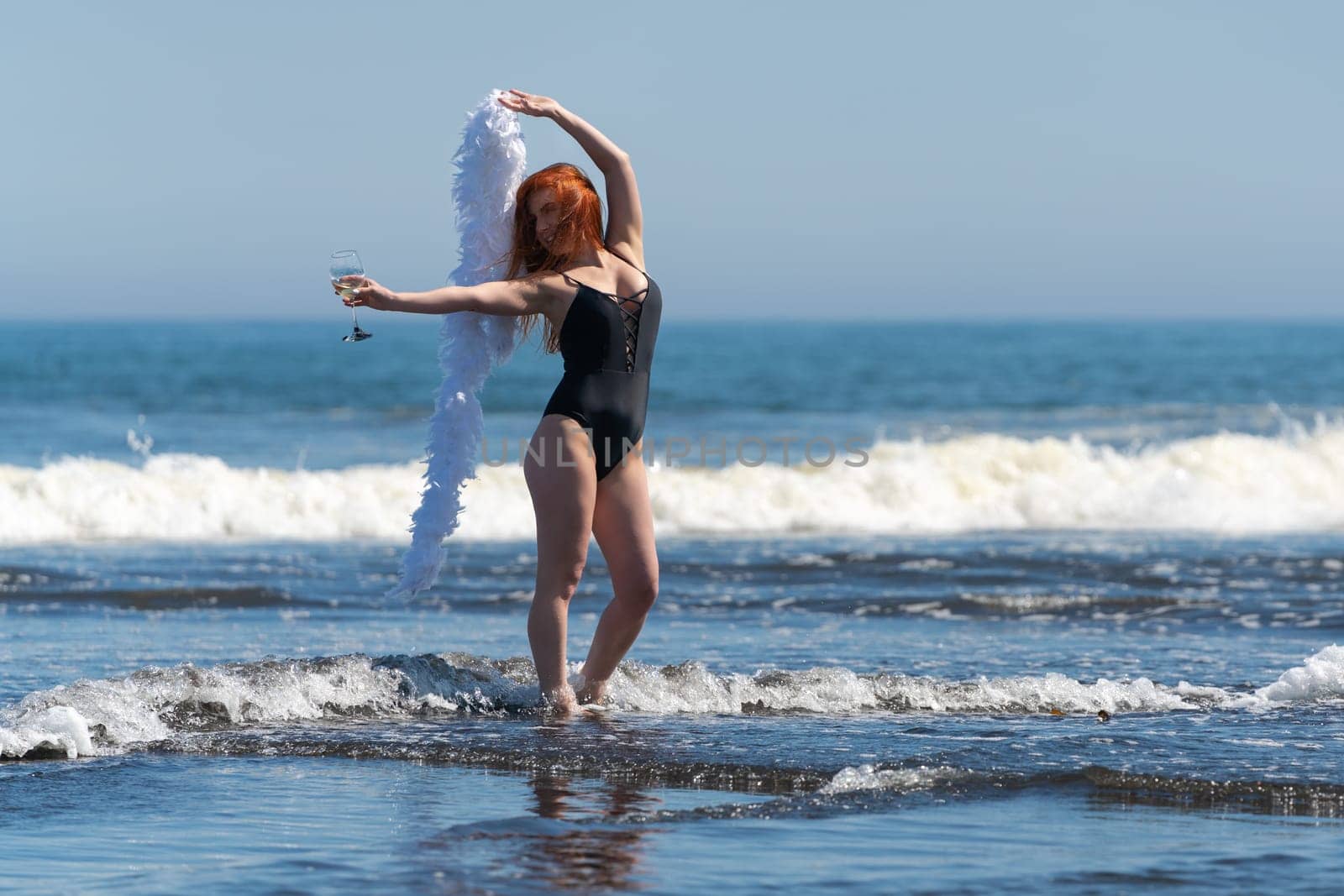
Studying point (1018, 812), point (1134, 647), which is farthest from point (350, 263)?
point (1134, 647)

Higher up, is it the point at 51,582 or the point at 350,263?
the point at 350,263

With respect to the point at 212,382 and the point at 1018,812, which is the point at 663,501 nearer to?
the point at 1018,812

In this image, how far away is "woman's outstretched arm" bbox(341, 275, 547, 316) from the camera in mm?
5020

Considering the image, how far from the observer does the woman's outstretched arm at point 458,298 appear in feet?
16.5

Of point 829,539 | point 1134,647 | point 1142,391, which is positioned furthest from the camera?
point 1142,391

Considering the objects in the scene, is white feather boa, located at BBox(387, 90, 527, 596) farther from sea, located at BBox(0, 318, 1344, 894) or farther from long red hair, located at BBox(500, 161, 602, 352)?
sea, located at BBox(0, 318, 1344, 894)

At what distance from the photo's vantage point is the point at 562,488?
5426 mm

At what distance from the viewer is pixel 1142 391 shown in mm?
41188

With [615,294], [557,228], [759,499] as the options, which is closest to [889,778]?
[615,294]

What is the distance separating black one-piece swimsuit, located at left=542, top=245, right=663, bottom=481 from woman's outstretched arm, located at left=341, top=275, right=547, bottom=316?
0.14 meters

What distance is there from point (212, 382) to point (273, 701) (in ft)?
124

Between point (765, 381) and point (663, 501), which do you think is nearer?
point (663, 501)

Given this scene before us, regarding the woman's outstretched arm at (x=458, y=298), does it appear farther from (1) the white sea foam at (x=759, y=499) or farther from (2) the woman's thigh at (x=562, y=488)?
(1) the white sea foam at (x=759, y=499)

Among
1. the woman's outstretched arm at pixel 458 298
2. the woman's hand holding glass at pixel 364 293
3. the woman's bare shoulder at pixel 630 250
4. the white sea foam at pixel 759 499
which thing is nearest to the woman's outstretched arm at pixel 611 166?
the woman's bare shoulder at pixel 630 250
